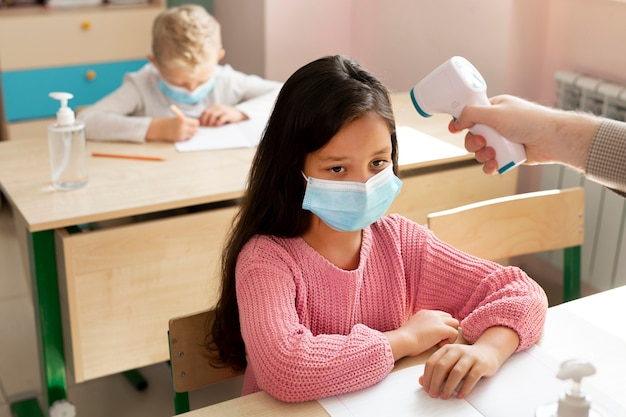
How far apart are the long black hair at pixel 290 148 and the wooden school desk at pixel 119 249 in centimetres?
62

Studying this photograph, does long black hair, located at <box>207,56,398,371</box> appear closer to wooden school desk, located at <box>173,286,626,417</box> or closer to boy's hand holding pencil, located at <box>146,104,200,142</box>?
wooden school desk, located at <box>173,286,626,417</box>

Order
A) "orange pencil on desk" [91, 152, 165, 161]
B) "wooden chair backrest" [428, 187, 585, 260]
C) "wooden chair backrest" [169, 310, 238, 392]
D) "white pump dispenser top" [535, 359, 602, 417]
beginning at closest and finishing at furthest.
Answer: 1. "white pump dispenser top" [535, 359, 602, 417]
2. "wooden chair backrest" [169, 310, 238, 392]
3. "wooden chair backrest" [428, 187, 585, 260]
4. "orange pencil on desk" [91, 152, 165, 161]

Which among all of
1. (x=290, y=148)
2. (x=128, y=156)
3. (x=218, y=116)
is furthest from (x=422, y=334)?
(x=218, y=116)

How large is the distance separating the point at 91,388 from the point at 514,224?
1.38m

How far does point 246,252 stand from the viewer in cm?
139

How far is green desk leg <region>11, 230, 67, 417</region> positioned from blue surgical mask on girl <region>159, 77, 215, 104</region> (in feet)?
2.57

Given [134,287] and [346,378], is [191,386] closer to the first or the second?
[346,378]

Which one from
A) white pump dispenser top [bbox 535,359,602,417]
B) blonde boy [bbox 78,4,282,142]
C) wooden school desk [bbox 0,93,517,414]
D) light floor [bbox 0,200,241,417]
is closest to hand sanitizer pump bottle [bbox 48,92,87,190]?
wooden school desk [bbox 0,93,517,414]

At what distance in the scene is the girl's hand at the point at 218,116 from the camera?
257cm

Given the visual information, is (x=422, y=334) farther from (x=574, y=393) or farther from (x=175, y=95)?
(x=175, y=95)

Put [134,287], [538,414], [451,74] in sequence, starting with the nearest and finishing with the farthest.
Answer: [538,414], [451,74], [134,287]

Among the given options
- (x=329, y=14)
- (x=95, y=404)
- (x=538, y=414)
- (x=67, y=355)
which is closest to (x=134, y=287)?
(x=67, y=355)

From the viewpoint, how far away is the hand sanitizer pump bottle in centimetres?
210

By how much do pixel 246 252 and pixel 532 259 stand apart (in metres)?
1.93
